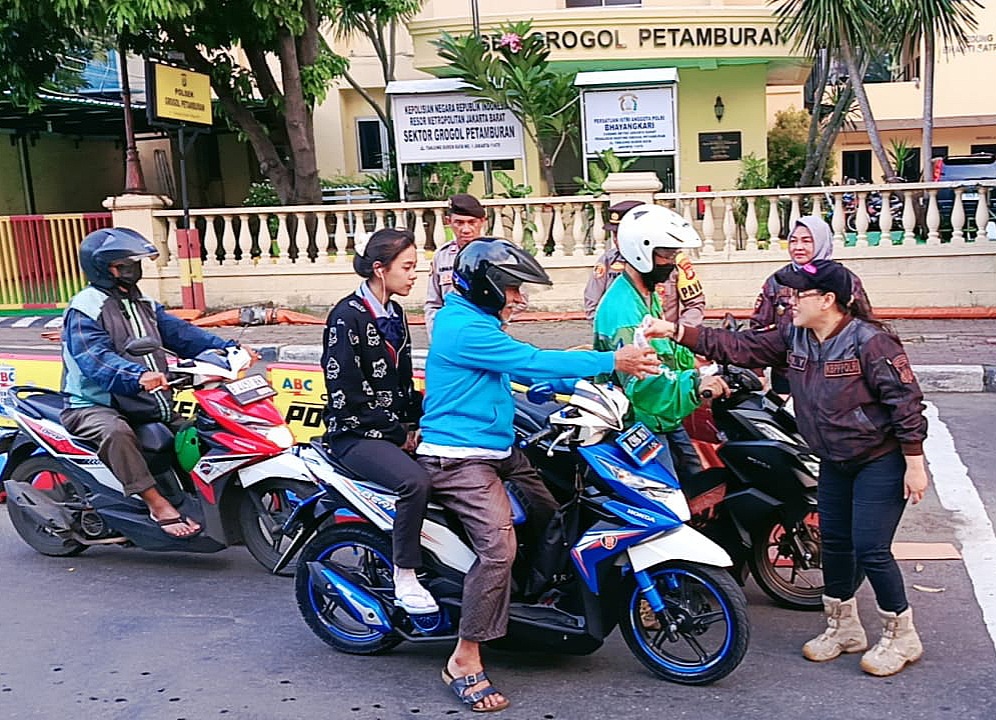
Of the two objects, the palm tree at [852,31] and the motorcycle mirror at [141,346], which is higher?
the palm tree at [852,31]

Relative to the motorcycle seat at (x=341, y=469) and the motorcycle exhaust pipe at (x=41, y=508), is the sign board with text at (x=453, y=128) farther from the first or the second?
the motorcycle seat at (x=341, y=469)

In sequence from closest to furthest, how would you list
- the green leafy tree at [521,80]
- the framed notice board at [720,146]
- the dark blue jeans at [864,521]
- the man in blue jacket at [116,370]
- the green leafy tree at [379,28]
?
the dark blue jeans at [864,521] < the man in blue jacket at [116,370] < the green leafy tree at [521,80] < the green leafy tree at [379,28] < the framed notice board at [720,146]

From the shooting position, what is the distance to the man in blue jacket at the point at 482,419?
4.03m

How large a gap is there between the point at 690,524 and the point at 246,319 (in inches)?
385

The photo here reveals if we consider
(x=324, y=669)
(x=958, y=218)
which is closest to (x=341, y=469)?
(x=324, y=669)

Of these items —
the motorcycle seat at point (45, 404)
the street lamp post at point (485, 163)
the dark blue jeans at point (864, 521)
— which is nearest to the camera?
the dark blue jeans at point (864, 521)

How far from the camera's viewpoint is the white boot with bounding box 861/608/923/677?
168 inches

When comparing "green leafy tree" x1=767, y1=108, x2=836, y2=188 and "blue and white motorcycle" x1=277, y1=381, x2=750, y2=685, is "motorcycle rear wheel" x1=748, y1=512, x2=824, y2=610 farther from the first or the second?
"green leafy tree" x1=767, y1=108, x2=836, y2=188

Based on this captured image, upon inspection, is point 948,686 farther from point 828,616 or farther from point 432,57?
point 432,57

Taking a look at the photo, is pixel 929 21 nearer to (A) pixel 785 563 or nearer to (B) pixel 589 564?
(A) pixel 785 563

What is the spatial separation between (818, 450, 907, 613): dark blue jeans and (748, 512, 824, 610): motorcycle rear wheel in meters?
0.50

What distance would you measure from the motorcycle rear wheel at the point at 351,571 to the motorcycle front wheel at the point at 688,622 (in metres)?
0.97

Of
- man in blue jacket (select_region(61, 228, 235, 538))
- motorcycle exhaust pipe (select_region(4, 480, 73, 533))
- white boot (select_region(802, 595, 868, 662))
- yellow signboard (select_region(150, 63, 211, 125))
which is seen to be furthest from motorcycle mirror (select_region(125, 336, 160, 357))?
yellow signboard (select_region(150, 63, 211, 125))

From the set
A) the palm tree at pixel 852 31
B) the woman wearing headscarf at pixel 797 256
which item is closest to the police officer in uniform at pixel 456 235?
the woman wearing headscarf at pixel 797 256
